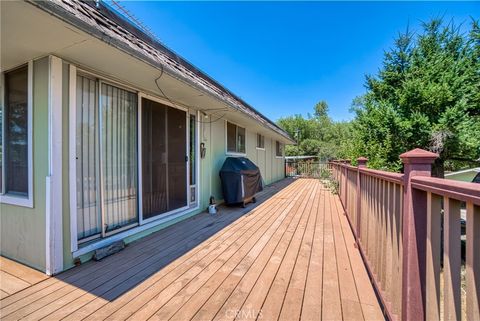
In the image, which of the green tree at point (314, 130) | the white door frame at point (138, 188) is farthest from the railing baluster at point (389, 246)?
the green tree at point (314, 130)

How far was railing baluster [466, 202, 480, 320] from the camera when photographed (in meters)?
0.74

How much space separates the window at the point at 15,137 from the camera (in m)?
2.56

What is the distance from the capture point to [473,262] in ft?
2.50

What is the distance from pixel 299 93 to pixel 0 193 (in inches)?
1279

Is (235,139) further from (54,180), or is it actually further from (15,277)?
(15,277)

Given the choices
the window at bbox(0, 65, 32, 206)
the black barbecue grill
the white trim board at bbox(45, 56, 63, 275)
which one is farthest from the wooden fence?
the window at bbox(0, 65, 32, 206)

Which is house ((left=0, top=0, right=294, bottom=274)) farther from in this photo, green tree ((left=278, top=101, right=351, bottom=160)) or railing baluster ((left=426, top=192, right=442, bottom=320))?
green tree ((left=278, top=101, right=351, bottom=160))

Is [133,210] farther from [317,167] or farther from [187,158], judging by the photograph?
[317,167]

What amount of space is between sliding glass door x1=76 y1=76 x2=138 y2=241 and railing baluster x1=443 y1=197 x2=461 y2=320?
3238 millimetres

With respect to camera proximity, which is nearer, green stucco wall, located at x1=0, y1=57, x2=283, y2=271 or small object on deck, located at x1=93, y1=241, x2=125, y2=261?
green stucco wall, located at x1=0, y1=57, x2=283, y2=271

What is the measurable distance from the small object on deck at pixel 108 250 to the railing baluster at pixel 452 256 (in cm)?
312

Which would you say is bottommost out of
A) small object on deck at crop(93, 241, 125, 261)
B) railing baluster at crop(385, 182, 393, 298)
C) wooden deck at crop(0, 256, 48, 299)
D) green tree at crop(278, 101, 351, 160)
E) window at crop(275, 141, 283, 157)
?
wooden deck at crop(0, 256, 48, 299)

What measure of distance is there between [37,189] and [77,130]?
752 millimetres

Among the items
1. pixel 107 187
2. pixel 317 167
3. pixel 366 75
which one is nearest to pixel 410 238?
pixel 107 187
